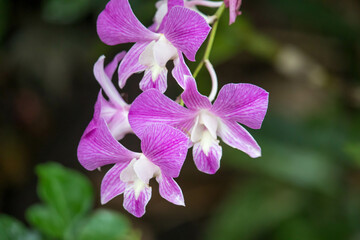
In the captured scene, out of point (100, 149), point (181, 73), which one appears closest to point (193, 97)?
point (181, 73)

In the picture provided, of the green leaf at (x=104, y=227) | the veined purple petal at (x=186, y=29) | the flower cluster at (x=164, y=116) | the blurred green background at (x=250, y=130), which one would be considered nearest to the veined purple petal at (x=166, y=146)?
the flower cluster at (x=164, y=116)

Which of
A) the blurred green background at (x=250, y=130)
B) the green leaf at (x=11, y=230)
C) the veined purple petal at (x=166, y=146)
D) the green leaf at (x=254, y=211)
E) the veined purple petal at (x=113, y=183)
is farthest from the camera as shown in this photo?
the green leaf at (x=254, y=211)

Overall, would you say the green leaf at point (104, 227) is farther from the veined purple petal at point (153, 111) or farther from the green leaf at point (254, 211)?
the green leaf at point (254, 211)

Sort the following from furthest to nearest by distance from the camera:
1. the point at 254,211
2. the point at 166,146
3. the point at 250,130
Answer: the point at 254,211, the point at 250,130, the point at 166,146

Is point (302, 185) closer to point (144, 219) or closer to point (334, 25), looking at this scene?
point (334, 25)

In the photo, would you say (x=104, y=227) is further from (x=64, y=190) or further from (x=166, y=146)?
(x=166, y=146)

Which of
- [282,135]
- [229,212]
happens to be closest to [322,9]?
[282,135]
